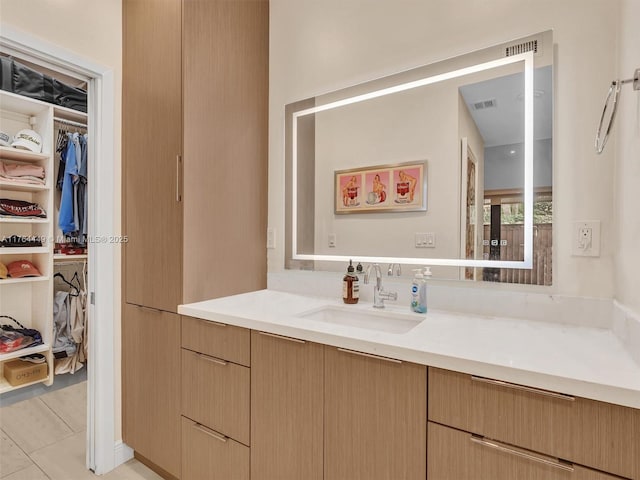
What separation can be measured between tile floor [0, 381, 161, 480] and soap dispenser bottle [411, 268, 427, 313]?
5.11 ft

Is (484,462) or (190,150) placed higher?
(190,150)

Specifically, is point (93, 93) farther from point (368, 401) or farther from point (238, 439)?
point (368, 401)

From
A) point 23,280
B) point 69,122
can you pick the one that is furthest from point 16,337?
point 69,122

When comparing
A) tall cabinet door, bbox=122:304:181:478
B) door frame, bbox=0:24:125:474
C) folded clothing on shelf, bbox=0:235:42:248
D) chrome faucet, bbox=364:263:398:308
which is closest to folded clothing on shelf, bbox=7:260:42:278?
folded clothing on shelf, bbox=0:235:42:248

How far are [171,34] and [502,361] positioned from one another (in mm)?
1857

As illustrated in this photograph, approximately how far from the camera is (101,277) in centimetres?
174

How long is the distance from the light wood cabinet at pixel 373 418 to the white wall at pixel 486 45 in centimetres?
74

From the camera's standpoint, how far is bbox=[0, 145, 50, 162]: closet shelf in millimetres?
2410

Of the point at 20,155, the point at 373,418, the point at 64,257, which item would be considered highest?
the point at 20,155

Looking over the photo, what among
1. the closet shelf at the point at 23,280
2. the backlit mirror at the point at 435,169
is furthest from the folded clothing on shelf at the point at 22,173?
the backlit mirror at the point at 435,169

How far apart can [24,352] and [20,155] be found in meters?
1.47

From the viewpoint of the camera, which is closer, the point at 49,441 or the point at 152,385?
the point at 152,385

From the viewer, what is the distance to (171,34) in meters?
1.56

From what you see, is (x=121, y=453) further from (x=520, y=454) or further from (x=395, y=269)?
(x=520, y=454)
